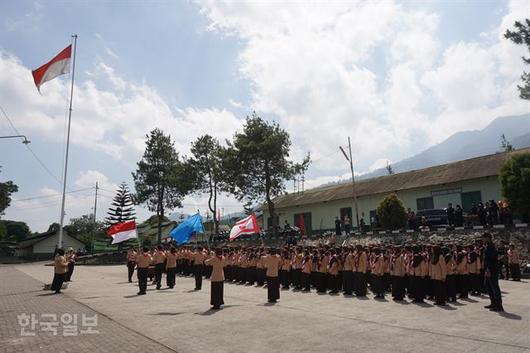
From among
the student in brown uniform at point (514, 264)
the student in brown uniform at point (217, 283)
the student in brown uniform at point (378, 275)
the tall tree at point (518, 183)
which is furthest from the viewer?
the tall tree at point (518, 183)

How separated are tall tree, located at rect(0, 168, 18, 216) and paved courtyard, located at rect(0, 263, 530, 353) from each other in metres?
57.2

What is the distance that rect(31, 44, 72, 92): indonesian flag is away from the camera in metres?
17.6

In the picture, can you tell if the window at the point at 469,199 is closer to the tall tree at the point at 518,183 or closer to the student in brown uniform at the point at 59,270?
the tall tree at the point at 518,183

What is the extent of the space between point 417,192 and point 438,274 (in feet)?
63.3

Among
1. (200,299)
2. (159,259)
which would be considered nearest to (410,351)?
(200,299)

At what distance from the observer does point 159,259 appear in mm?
17984

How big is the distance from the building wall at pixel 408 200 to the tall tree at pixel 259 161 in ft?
13.5

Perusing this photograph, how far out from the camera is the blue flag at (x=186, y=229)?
69.0 ft

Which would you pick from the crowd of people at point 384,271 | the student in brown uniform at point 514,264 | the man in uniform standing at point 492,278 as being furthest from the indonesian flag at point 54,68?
the student in brown uniform at point 514,264

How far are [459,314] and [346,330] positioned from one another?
3424mm

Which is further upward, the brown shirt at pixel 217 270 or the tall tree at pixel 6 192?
the tall tree at pixel 6 192

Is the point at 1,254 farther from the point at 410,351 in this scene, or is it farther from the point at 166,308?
the point at 410,351

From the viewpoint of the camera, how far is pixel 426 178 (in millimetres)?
29547

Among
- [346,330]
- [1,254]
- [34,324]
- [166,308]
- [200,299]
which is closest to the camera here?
[346,330]
